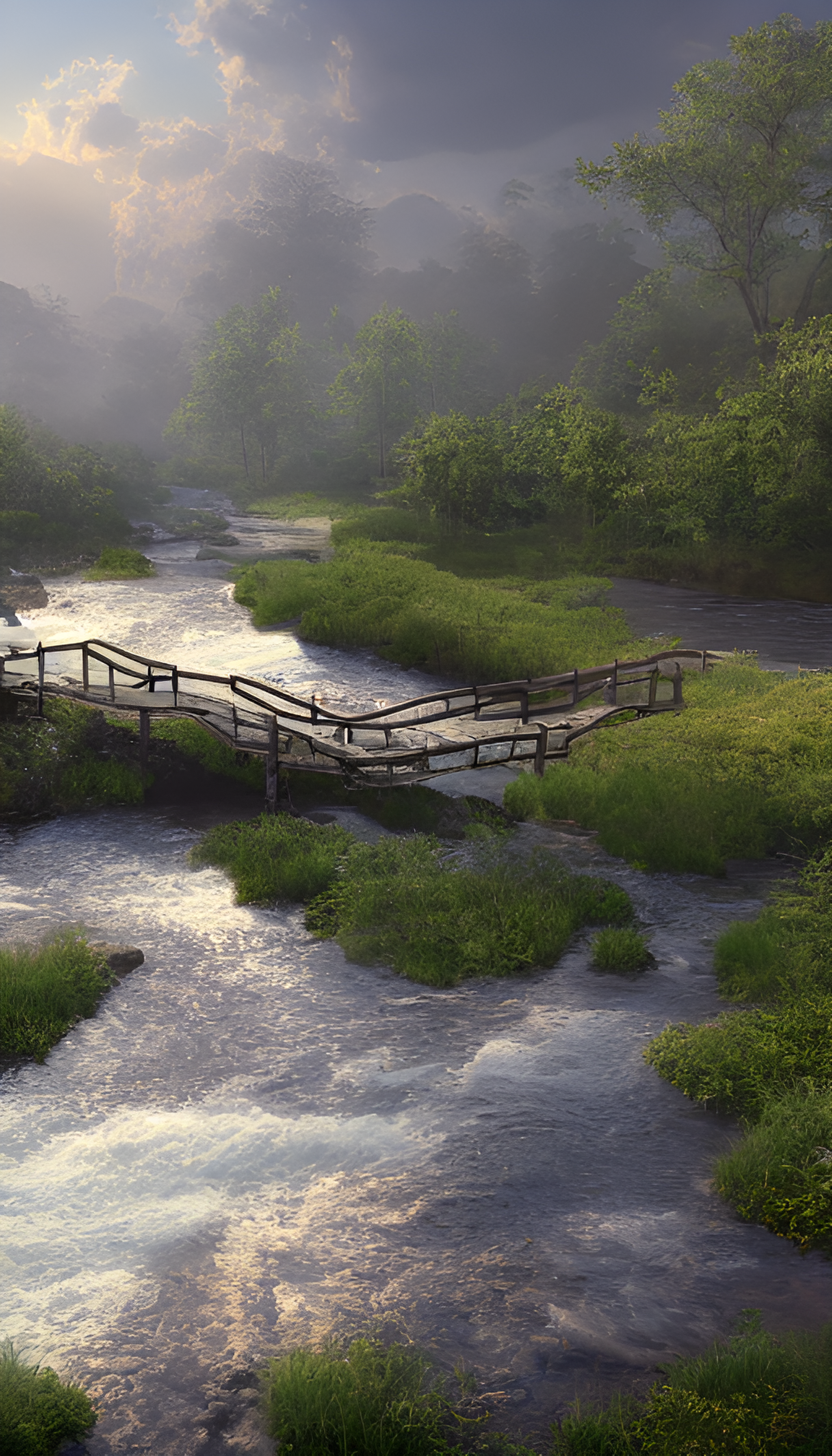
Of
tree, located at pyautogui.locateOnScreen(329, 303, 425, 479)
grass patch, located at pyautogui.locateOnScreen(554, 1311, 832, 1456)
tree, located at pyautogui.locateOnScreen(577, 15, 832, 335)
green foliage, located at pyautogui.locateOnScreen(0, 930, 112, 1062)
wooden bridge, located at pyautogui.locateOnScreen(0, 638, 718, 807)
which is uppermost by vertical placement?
tree, located at pyautogui.locateOnScreen(577, 15, 832, 335)

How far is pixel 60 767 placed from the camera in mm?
22281

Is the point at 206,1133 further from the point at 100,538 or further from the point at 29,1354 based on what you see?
the point at 100,538

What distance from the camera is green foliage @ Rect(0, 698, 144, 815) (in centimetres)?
2156

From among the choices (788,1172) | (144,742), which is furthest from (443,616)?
(788,1172)

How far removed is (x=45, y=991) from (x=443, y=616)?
70.0ft

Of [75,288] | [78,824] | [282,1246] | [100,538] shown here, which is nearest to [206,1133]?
[282,1246]

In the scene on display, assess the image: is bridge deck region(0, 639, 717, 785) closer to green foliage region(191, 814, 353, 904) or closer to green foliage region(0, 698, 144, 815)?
green foliage region(0, 698, 144, 815)

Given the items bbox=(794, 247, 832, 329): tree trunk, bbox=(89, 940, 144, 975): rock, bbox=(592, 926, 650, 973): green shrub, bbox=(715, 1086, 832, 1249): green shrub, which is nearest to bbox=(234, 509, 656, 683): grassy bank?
bbox=(592, 926, 650, 973): green shrub

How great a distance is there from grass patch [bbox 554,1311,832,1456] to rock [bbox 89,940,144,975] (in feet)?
30.8

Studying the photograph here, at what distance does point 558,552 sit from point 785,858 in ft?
110

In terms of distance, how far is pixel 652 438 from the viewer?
52.4 metres

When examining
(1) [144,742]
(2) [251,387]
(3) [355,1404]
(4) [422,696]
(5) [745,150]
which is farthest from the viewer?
(2) [251,387]

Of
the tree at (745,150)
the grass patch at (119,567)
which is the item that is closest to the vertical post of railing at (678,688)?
the grass patch at (119,567)

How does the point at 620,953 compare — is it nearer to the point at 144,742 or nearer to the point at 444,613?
the point at 144,742
